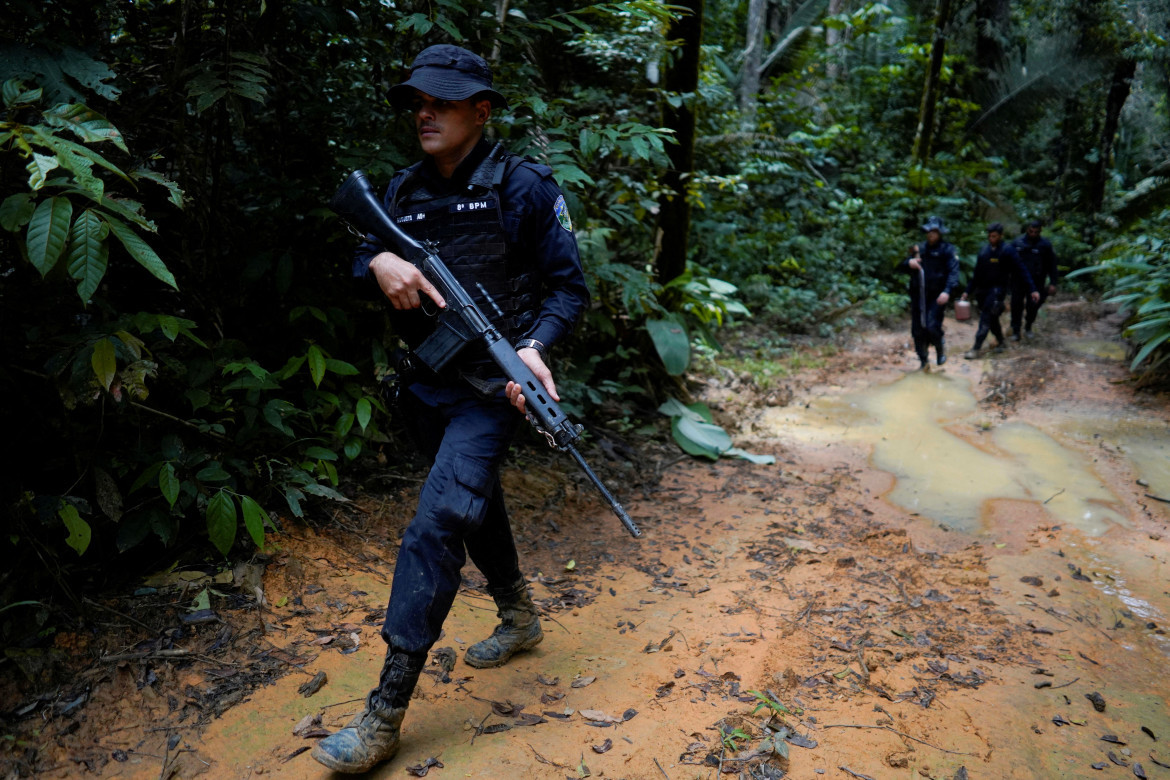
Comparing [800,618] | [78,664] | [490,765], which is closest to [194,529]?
[78,664]

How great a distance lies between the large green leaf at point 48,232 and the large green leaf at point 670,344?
4400 millimetres

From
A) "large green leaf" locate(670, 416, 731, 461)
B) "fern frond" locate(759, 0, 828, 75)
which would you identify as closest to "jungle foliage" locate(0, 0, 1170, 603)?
"large green leaf" locate(670, 416, 731, 461)

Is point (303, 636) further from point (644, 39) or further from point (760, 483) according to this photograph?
point (644, 39)

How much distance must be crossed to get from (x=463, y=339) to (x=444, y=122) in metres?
0.75

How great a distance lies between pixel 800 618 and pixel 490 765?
5.72ft

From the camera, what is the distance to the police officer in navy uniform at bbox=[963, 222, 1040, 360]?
10055 mm

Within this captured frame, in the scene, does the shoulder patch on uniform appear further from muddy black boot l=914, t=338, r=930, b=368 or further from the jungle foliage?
muddy black boot l=914, t=338, r=930, b=368

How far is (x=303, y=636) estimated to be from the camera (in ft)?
9.64

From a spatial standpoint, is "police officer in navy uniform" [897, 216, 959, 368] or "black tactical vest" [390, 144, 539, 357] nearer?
"black tactical vest" [390, 144, 539, 357]

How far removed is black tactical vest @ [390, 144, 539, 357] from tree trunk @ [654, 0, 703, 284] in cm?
391

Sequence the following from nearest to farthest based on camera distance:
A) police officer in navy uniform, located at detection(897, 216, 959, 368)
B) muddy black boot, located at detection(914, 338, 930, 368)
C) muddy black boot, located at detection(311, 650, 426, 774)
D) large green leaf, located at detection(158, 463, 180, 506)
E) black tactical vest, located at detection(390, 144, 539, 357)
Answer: muddy black boot, located at detection(311, 650, 426, 774) < black tactical vest, located at detection(390, 144, 539, 357) < large green leaf, located at detection(158, 463, 180, 506) < police officer in navy uniform, located at detection(897, 216, 959, 368) < muddy black boot, located at detection(914, 338, 930, 368)

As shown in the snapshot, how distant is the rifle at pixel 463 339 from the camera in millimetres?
2455

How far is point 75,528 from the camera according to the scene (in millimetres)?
2529

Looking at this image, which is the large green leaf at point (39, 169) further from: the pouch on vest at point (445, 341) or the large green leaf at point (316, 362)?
the large green leaf at point (316, 362)
